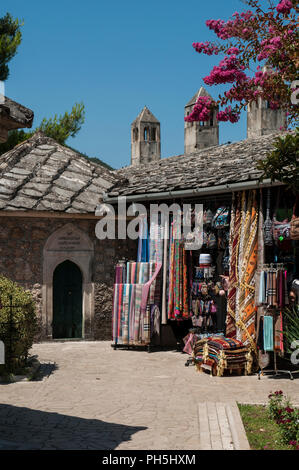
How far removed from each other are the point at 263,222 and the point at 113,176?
591cm

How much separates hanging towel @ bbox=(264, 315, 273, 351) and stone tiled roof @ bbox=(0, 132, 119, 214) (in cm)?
554

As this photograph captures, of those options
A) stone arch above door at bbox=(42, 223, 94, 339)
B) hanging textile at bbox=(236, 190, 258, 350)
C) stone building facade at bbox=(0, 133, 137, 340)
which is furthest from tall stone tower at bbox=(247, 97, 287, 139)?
hanging textile at bbox=(236, 190, 258, 350)

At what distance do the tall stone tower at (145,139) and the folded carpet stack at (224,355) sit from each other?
49.6ft

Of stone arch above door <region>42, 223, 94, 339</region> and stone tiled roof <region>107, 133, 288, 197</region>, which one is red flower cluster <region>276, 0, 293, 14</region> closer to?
stone tiled roof <region>107, 133, 288, 197</region>

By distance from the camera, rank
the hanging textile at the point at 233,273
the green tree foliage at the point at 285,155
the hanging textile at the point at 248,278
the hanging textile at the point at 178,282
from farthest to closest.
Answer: the hanging textile at the point at 178,282 < the hanging textile at the point at 233,273 < the hanging textile at the point at 248,278 < the green tree foliage at the point at 285,155

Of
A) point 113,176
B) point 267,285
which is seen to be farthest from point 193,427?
point 113,176

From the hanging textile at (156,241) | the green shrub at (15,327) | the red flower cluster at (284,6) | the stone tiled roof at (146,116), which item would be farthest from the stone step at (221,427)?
the stone tiled roof at (146,116)

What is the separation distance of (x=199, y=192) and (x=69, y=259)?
3939mm

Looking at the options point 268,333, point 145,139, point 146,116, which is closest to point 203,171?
point 268,333

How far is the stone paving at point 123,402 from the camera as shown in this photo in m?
6.77

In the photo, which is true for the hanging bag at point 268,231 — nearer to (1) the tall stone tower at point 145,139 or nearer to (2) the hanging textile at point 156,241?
(2) the hanging textile at point 156,241

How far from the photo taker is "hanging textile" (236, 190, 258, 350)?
11562mm

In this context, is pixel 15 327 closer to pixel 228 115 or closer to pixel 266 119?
pixel 228 115
